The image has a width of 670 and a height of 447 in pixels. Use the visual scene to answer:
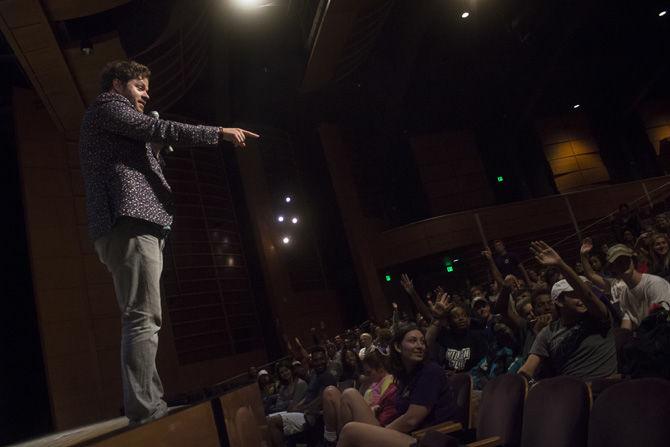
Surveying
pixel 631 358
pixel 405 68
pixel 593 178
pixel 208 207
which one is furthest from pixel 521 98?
pixel 631 358

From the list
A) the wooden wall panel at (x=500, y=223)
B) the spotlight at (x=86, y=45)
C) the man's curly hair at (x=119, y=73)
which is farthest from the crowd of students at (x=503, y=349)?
the wooden wall panel at (x=500, y=223)

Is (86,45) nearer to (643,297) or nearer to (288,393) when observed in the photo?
(288,393)

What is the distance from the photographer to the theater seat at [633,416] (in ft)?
4.12

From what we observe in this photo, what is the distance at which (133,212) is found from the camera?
1.45 m

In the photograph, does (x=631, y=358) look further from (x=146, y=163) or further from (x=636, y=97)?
(x=636, y=97)

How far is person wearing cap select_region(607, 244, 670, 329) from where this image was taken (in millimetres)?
2719

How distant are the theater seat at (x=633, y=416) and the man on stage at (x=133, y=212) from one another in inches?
46.5

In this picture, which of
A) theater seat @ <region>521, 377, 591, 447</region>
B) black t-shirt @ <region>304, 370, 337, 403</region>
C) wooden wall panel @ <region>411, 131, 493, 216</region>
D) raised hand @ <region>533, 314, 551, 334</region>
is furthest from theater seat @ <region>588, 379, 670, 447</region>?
wooden wall panel @ <region>411, 131, 493, 216</region>

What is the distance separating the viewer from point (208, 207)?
8359 mm

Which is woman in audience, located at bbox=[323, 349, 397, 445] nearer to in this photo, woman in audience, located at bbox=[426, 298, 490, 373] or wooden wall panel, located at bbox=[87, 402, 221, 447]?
woman in audience, located at bbox=[426, 298, 490, 373]

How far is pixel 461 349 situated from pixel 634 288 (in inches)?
42.9

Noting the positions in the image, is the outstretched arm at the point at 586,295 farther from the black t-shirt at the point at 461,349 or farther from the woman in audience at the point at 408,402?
the black t-shirt at the point at 461,349

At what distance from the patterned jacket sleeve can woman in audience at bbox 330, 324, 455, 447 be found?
1.44m

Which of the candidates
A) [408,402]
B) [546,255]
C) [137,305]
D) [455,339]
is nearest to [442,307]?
[455,339]
